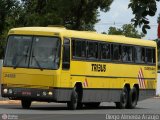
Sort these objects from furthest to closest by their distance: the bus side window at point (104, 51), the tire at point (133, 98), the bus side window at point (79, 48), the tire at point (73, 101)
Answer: the tire at point (133, 98) < the bus side window at point (104, 51) < the bus side window at point (79, 48) < the tire at point (73, 101)

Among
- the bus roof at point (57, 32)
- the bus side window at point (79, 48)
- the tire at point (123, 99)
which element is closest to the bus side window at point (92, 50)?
the bus roof at point (57, 32)

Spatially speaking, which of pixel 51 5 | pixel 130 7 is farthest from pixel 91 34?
pixel 51 5

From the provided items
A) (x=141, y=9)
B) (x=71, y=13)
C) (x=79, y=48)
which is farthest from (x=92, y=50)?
(x=71, y=13)

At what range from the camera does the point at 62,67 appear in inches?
998

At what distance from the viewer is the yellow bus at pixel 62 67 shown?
2512 centimetres

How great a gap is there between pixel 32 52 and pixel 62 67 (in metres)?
1.27

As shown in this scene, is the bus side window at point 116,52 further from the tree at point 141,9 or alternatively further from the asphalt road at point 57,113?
the tree at point 141,9

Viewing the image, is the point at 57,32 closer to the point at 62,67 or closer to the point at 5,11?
the point at 62,67

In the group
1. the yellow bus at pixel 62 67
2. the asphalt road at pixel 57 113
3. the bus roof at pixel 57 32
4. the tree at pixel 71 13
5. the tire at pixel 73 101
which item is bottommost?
the asphalt road at pixel 57 113

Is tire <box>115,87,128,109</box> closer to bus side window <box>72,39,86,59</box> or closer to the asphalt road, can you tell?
the asphalt road

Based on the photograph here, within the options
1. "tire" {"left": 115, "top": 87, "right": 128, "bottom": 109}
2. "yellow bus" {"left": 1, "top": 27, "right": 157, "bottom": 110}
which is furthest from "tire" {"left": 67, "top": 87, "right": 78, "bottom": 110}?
"tire" {"left": 115, "top": 87, "right": 128, "bottom": 109}

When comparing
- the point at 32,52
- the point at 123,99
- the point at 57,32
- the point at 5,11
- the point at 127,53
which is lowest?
the point at 123,99

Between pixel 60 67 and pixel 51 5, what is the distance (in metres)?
37.5

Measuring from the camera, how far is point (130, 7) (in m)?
10.0
